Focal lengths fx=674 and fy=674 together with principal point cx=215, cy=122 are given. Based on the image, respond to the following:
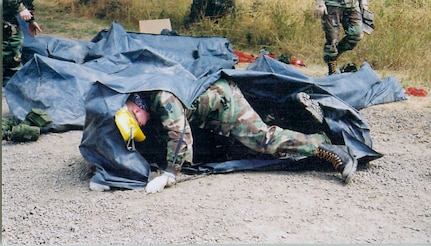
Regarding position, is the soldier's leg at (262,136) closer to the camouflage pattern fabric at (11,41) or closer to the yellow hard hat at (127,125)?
the yellow hard hat at (127,125)

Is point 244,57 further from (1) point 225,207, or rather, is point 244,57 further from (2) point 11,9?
(1) point 225,207

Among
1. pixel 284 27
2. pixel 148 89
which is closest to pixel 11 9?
pixel 148 89

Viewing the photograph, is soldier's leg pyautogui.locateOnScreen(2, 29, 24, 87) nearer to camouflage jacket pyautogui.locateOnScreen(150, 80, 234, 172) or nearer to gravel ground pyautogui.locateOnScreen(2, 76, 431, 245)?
gravel ground pyautogui.locateOnScreen(2, 76, 431, 245)

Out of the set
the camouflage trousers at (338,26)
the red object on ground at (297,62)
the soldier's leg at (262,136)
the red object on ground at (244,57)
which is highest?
the soldier's leg at (262,136)

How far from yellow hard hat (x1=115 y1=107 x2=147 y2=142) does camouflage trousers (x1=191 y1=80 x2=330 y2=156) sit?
16.0 inches

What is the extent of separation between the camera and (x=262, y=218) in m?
3.37

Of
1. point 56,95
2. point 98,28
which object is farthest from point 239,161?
point 98,28

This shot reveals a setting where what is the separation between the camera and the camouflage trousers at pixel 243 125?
400 cm

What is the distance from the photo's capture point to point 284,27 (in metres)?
8.05

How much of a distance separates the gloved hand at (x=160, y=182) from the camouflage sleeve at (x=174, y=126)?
0.04 metres

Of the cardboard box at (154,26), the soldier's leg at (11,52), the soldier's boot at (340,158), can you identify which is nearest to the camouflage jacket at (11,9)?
the soldier's leg at (11,52)

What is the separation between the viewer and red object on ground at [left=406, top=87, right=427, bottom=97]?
617 centimetres

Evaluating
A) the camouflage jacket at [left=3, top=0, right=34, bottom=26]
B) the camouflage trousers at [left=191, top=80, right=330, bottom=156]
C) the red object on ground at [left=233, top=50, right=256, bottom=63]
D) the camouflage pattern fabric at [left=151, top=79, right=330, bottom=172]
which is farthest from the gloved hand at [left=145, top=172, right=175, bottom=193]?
the red object on ground at [left=233, top=50, right=256, bottom=63]

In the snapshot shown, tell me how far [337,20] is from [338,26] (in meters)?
0.07
